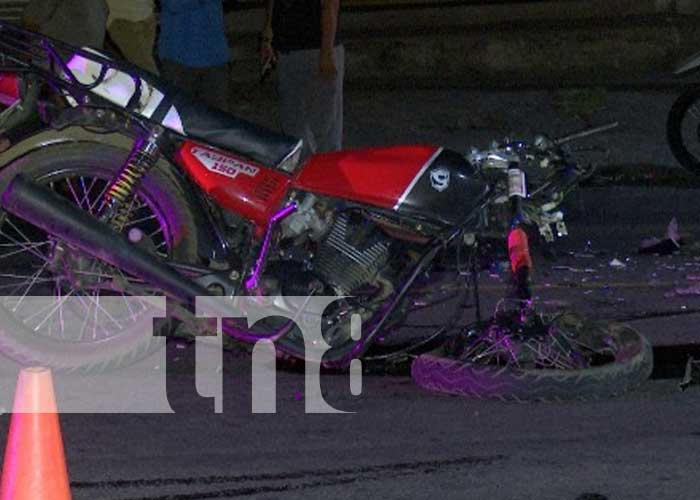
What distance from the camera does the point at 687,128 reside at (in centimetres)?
1195

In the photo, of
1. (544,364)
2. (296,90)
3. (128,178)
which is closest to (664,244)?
(296,90)

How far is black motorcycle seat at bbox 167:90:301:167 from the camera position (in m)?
6.54

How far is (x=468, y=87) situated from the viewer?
1531 cm

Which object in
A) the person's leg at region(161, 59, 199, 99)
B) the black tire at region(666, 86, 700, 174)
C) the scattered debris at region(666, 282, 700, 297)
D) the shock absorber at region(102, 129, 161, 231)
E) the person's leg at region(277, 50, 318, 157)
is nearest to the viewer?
the shock absorber at region(102, 129, 161, 231)

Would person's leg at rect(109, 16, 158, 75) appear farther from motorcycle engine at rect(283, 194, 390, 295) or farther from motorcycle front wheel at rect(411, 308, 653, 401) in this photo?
motorcycle front wheel at rect(411, 308, 653, 401)

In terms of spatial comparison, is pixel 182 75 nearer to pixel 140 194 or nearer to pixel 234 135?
pixel 140 194

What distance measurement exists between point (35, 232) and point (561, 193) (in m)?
2.37

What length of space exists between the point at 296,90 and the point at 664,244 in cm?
244

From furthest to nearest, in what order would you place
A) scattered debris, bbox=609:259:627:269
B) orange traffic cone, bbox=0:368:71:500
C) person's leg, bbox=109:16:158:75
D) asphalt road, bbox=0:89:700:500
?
person's leg, bbox=109:16:158:75
scattered debris, bbox=609:259:627:269
asphalt road, bbox=0:89:700:500
orange traffic cone, bbox=0:368:71:500

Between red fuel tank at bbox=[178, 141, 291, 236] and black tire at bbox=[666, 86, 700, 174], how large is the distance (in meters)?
5.91

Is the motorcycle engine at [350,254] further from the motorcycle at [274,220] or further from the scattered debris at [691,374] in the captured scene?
the scattered debris at [691,374]

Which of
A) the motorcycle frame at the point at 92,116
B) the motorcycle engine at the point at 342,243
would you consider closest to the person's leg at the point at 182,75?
the motorcycle frame at the point at 92,116

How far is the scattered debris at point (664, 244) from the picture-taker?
10.0m

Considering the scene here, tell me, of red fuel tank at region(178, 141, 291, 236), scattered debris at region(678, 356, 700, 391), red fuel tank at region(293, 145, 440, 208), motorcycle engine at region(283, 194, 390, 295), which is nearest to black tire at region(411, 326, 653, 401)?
scattered debris at region(678, 356, 700, 391)
